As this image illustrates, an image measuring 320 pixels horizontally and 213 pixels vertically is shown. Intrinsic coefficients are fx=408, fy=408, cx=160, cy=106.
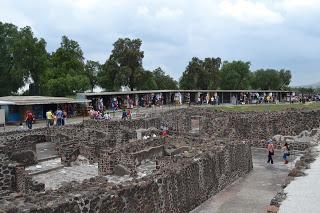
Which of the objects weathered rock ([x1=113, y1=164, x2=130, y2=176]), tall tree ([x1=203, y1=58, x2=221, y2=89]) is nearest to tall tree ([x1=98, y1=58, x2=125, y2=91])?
tall tree ([x1=203, y1=58, x2=221, y2=89])

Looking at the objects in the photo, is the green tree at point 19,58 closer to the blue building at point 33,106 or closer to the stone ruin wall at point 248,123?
the blue building at point 33,106

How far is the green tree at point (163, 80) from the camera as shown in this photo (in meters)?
82.7

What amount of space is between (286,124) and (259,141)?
6556 millimetres

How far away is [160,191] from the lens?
12.1 metres

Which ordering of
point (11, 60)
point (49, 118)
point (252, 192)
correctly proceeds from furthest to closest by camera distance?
point (11, 60)
point (49, 118)
point (252, 192)

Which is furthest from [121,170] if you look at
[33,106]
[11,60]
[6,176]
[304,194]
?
[11,60]

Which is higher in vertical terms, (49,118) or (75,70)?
(75,70)

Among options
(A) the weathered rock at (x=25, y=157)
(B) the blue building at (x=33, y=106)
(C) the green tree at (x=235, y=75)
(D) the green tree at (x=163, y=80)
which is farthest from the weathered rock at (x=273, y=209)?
(C) the green tree at (x=235, y=75)

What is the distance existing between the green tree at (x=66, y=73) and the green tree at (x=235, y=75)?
37092mm

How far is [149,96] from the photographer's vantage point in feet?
148

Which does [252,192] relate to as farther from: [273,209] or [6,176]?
[6,176]

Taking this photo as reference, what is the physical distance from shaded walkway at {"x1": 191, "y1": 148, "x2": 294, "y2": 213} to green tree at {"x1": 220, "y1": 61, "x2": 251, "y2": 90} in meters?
63.4

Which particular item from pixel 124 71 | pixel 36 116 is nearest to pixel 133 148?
pixel 36 116

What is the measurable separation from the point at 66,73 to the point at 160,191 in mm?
40690
